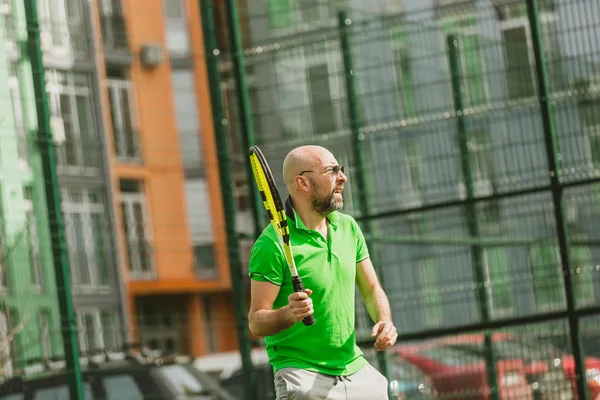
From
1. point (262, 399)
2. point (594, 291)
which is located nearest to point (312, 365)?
point (594, 291)

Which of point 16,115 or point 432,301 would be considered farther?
point 16,115

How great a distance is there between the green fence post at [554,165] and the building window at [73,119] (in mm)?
24388

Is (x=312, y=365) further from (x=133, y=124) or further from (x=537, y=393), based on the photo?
(x=133, y=124)

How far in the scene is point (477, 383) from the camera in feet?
38.7

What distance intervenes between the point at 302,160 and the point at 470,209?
4.62 metres

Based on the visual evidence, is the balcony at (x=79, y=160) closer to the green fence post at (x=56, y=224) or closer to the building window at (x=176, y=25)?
the building window at (x=176, y=25)

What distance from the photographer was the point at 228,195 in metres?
12.1

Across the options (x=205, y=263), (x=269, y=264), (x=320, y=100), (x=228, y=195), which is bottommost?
(x=269, y=264)

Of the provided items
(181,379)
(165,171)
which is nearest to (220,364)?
(181,379)

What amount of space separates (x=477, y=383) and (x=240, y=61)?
2.85 metres

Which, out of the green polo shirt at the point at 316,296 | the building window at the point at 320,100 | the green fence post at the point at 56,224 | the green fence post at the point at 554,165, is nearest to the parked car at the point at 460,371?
the green fence post at the point at 554,165

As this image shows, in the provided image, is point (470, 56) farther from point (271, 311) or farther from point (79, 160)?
point (79, 160)

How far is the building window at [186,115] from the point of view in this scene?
152 feet

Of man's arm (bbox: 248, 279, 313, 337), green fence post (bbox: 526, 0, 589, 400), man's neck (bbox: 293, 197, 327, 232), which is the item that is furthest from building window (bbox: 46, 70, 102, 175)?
man's arm (bbox: 248, 279, 313, 337)
